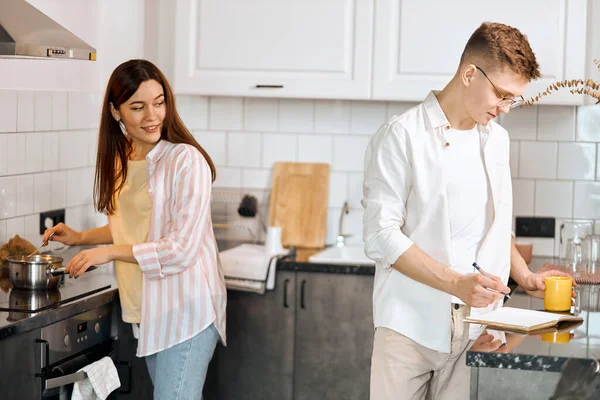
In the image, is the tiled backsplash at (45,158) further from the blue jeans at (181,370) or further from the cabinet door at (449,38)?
the cabinet door at (449,38)

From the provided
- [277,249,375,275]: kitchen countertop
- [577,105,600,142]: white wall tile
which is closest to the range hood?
[277,249,375,275]: kitchen countertop

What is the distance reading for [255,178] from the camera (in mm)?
4230

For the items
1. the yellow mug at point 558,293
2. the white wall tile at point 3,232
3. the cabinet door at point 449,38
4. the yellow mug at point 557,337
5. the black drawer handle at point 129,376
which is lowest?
the black drawer handle at point 129,376

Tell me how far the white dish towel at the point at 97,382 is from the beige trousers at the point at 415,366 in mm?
987

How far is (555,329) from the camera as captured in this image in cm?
220

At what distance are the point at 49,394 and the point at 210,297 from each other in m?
0.59

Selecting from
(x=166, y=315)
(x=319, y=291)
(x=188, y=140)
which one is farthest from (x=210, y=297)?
(x=319, y=291)

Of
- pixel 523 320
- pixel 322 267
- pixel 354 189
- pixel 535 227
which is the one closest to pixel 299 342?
pixel 322 267

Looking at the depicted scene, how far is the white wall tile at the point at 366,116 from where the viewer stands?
4.12 m

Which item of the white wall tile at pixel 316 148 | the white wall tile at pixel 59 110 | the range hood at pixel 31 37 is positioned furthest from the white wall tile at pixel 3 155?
the white wall tile at pixel 316 148

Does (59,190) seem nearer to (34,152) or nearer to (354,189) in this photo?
(34,152)

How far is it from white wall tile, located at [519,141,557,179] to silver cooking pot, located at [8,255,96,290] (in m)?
2.16

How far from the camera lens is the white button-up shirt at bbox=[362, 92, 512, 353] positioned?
2.29 m

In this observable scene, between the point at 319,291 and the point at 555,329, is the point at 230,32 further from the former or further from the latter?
the point at 555,329
